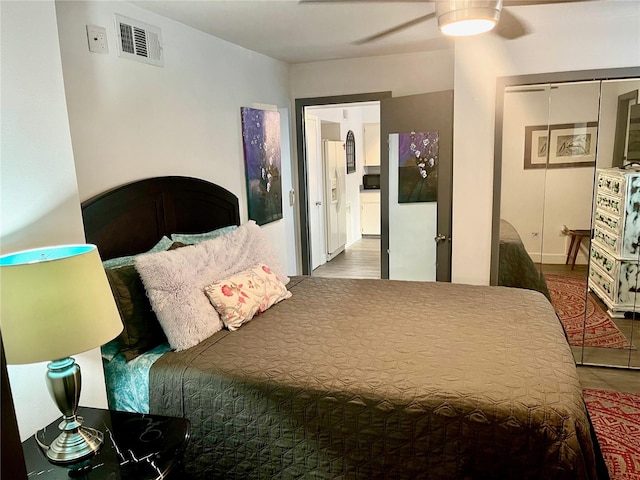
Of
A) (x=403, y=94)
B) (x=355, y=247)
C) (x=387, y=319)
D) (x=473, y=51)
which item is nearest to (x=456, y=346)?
(x=387, y=319)

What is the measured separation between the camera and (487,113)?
131 inches

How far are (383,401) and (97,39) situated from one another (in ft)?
7.04

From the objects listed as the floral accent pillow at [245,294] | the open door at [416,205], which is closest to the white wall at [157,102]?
the floral accent pillow at [245,294]

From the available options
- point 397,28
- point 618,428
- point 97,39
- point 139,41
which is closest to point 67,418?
point 97,39

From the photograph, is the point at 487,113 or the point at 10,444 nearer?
the point at 10,444

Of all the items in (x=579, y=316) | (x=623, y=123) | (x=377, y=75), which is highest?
(x=377, y=75)

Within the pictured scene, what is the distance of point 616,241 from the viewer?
10.7 feet

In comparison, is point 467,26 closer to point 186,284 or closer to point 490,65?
point 490,65

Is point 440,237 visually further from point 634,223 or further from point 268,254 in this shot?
point 268,254

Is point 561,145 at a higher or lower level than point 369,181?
higher

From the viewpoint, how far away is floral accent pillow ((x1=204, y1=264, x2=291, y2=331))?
2340 mm

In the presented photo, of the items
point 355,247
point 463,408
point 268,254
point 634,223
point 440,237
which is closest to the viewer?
point 463,408

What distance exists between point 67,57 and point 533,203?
2985 mm

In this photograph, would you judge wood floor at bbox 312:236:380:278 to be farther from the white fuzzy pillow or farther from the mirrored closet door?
the white fuzzy pillow
